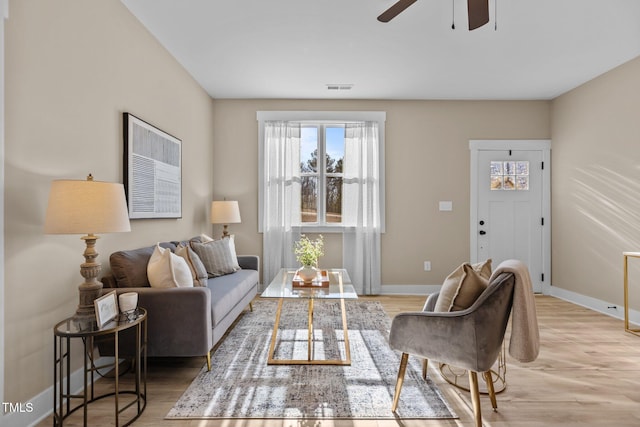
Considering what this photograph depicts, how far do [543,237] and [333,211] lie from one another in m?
3.00

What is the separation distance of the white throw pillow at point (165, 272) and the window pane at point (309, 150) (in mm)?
2800

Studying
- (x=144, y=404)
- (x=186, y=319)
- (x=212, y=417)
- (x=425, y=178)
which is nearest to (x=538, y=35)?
(x=425, y=178)

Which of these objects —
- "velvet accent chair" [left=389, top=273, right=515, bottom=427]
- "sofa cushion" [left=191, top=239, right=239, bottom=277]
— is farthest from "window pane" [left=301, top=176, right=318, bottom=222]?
"velvet accent chair" [left=389, top=273, right=515, bottom=427]

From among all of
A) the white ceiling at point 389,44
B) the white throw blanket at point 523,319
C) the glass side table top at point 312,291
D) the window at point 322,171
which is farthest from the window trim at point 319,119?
the white throw blanket at point 523,319

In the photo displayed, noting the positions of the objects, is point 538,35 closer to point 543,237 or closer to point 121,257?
point 543,237

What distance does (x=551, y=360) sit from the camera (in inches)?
111

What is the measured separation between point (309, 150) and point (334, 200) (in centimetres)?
80

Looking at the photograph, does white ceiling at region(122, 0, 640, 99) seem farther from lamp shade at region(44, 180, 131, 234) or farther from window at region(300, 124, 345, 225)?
lamp shade at region(44, 180, 131, 234)

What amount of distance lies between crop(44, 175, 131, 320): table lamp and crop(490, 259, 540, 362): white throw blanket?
2.08 meters

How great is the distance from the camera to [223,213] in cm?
447

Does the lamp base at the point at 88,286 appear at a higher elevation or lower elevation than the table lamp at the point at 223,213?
lower

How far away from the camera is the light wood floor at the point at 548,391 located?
1.98m

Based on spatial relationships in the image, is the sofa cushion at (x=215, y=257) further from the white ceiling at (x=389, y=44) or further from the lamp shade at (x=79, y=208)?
the white ceiling at (x=389, y=44)

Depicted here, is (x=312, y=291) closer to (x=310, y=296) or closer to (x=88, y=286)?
(x=310, y=296)
